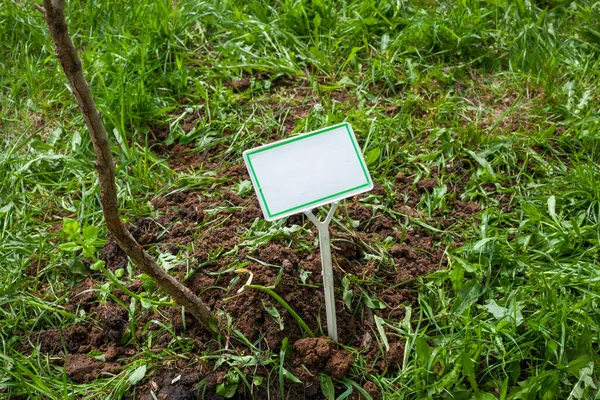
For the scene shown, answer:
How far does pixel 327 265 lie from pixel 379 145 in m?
0.95

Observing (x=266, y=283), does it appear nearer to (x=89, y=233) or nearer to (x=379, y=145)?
(x=89, y=233)

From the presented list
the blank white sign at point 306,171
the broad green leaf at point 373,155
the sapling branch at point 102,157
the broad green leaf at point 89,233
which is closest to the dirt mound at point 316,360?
the sapling branch at point 102,157

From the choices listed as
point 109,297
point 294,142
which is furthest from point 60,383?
point 294,142

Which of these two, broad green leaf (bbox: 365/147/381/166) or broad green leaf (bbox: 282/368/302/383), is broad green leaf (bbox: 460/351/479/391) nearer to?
broad green leaf (bbox: 282/368/302/383)

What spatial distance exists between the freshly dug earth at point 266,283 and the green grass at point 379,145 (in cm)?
2

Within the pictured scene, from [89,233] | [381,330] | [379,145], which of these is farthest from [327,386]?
[379,145]

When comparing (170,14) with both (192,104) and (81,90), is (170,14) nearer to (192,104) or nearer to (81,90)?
(192,104)

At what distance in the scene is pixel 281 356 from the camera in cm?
192

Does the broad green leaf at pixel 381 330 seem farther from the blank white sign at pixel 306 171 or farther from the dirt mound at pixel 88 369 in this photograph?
the dirt mound at pixel 88 369

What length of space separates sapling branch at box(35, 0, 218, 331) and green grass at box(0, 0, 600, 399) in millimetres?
203

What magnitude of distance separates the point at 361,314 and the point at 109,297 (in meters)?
0.85

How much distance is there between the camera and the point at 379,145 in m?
2.67

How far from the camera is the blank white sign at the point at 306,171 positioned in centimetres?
173

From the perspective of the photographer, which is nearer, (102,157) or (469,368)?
(102,157)
